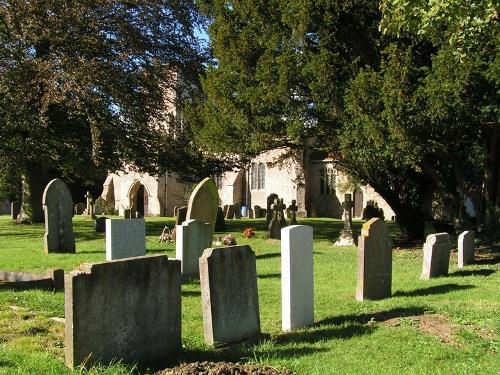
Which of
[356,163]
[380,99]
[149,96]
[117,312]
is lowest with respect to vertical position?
[117,312]

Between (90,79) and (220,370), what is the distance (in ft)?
56.1

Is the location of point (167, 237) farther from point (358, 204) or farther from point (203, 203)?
point (358, 204)

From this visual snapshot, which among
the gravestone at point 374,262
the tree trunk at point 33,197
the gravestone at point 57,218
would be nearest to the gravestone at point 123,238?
the gravestone at point 374,262

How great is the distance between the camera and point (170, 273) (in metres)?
5.86

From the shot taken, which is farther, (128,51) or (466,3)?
(128,51)

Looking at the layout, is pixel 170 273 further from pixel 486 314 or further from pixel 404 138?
pixel 404 138

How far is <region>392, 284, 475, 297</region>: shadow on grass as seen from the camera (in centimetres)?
938

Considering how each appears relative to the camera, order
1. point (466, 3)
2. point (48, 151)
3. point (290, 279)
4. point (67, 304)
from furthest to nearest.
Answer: point (48, 151) < point (466, 3) < point (290, 279) < point (67, 304)

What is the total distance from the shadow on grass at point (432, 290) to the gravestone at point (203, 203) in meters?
5.93

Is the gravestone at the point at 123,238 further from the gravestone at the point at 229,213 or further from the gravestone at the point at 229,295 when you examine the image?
the gravestone at the point at 229,213

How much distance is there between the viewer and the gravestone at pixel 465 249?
13.3 meters

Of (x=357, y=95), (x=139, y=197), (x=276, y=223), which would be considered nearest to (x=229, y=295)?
(x=357, y=95)

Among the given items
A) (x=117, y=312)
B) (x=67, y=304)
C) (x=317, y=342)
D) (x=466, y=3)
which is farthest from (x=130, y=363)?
(x=466, y=3)

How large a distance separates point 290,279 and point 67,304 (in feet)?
9.41
